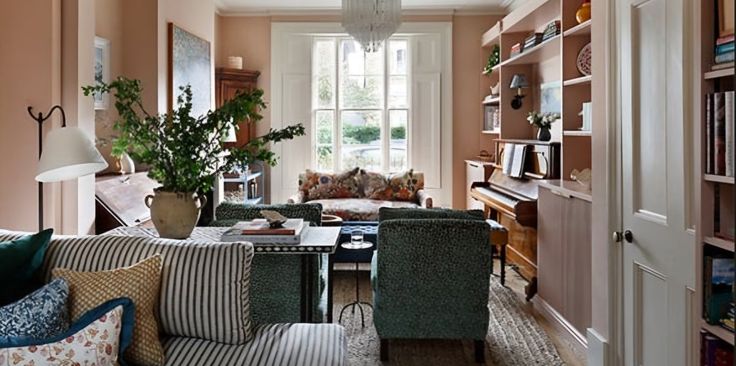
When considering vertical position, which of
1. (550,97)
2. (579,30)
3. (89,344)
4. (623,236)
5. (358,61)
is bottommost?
(89,344)

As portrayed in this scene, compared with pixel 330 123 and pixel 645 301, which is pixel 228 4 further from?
pixel 645 301

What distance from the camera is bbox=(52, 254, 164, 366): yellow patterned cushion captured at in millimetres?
1705

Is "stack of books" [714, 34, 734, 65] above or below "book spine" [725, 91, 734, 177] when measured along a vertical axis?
above

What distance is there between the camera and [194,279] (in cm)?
191

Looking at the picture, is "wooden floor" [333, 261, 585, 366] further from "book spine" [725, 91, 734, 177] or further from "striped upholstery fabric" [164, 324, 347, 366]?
"book spine" [725, 91, 734, 177]

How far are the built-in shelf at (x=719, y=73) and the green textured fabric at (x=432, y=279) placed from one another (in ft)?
4.28

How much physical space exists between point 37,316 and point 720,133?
2.20m

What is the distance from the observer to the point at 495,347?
3.19 m

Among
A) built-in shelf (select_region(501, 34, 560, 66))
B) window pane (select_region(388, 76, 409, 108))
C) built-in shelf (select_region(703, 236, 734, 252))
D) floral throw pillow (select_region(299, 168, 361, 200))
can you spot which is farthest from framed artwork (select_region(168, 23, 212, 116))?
built-in shelf (select_region(703, 236, 734, 252))

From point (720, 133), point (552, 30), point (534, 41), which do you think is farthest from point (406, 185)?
point (720, 133)

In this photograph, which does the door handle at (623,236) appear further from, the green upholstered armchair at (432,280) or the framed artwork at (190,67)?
the framed artwork at (190,67)

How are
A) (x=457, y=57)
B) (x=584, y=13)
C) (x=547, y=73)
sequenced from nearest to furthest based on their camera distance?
(x=584, y=13), (x=547, y=73), (x=457, y=57)

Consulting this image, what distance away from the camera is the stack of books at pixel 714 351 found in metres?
1.77

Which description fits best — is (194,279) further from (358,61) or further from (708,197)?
(358,61)
